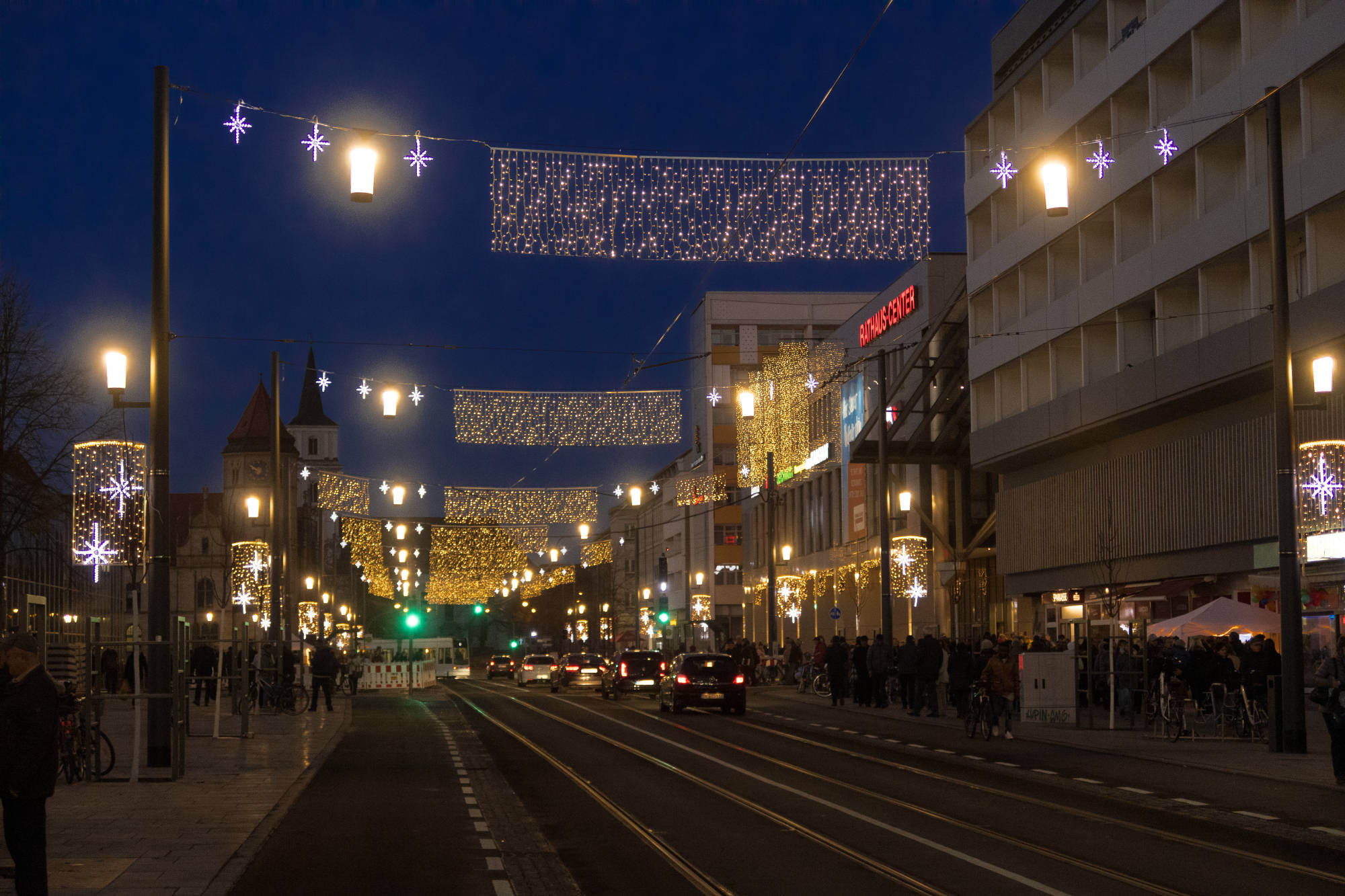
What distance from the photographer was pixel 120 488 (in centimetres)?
2612

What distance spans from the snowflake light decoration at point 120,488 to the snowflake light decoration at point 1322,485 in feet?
65.4

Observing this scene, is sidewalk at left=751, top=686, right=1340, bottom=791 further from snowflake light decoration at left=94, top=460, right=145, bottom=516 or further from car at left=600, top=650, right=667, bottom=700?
car at left=600, top=650, right=667, bottom=700

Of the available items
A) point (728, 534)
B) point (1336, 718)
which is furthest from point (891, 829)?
point (728, 534)

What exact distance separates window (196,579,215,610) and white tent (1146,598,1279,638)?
111 m

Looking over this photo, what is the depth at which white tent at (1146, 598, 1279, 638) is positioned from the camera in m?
28.8

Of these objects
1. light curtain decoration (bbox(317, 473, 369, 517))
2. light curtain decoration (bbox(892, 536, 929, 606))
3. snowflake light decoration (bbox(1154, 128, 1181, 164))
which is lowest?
light curtain decoration (bbox(892, 536, 929, 606))

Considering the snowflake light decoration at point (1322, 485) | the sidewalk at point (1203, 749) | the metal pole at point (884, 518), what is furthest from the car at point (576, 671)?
the snowflake light decoration at point (1322, 485)

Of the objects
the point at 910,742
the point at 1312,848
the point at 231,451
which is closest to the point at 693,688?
the point at 910,742

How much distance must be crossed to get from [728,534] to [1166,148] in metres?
71.6

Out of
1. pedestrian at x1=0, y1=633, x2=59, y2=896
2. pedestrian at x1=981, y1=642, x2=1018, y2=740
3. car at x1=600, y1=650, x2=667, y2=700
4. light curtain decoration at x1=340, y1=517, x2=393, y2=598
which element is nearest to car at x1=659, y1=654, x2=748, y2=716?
pedestrian at x1=981, y1=642, x2=1018, y2=740

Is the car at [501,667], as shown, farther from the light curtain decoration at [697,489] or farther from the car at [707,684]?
the car at [707,684]

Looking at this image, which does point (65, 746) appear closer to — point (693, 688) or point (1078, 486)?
point (693, 688)

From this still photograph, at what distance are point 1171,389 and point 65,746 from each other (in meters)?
25.6

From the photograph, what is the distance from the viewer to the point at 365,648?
289 feet
